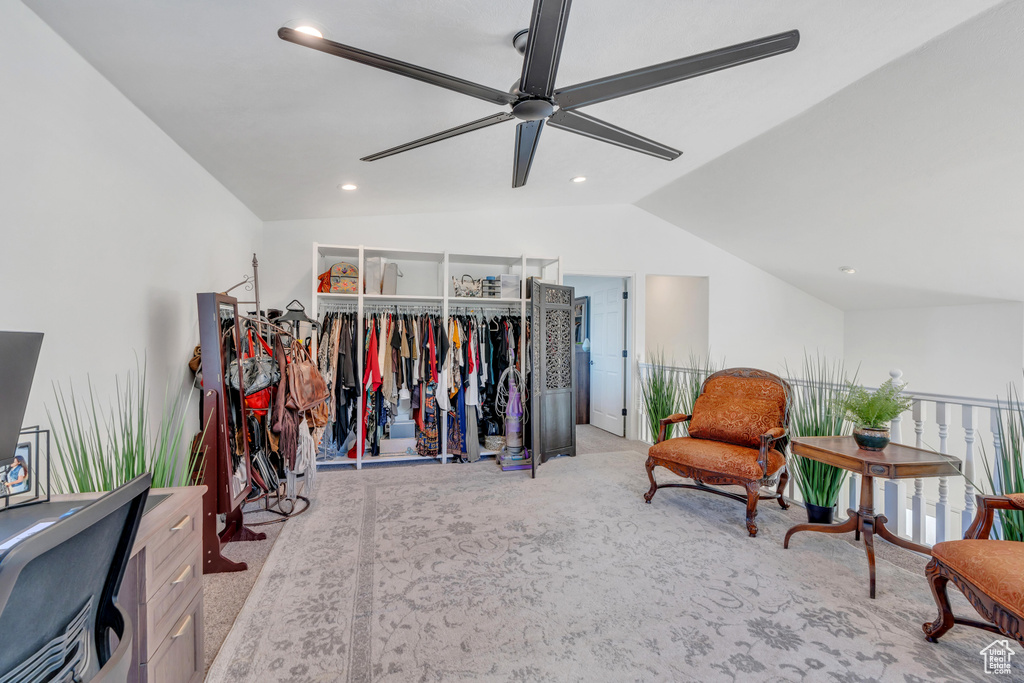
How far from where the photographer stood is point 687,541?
261 centimetres

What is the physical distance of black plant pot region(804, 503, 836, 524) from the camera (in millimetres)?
2736

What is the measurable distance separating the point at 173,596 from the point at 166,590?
61 mm

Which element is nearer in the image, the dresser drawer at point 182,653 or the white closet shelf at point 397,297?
the dresser drawer at point 182,653

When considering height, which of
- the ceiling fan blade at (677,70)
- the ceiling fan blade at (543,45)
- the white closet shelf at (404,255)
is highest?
the ceiling fan blade at (677,70)

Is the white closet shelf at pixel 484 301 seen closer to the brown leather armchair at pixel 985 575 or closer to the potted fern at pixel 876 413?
the potted fern at pixel 876 413

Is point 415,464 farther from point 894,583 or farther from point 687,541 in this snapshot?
point 894,583

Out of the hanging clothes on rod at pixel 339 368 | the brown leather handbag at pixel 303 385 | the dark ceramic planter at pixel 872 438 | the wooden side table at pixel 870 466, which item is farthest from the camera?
the hanging clothes on rod at pixel 339 368

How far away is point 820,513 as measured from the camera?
275cm

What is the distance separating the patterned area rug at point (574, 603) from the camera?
1.61 metres

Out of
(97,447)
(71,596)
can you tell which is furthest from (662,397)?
(71,596)

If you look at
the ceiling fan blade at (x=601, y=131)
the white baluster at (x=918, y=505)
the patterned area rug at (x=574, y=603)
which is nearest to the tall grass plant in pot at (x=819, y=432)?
the patterned area rug at (x=574, y=603)

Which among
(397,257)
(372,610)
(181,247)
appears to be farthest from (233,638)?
(397,257)

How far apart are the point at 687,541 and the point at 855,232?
3.33 metres

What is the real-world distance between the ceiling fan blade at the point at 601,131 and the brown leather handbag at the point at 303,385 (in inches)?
85.6
